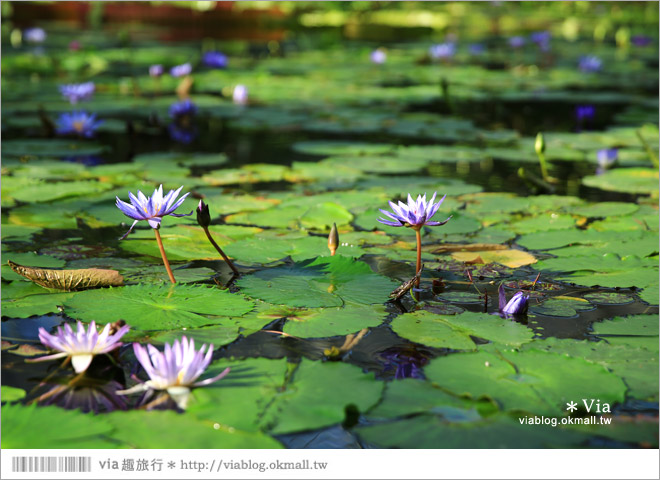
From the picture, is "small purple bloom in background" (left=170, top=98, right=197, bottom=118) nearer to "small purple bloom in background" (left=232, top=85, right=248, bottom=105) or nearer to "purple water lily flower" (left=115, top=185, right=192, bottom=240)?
"small purple bloom in background" (left=232, top=85, right=248, bottom=105)

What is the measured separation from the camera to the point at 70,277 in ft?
6.00

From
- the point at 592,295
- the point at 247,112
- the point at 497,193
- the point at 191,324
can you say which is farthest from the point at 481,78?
the point at 191,324

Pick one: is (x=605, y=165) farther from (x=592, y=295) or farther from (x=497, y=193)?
(x=592, y=295)

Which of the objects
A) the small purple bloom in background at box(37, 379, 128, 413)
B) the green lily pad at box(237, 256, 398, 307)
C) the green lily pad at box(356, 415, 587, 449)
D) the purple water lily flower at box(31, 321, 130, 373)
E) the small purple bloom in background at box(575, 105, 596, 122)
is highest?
the small purple bloom in background at box(575, 105, 596, 122)

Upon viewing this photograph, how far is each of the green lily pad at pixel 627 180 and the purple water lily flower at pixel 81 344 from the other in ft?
7.32

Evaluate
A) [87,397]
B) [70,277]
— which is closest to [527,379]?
[87,397]

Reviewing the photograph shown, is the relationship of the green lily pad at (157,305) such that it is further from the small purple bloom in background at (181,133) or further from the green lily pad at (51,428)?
the small purple bloom in background at (181,133)

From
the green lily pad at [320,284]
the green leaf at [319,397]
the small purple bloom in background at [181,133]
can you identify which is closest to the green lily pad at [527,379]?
the green leaf at [319,397]

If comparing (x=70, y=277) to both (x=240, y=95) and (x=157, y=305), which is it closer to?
(x=157, y=305)

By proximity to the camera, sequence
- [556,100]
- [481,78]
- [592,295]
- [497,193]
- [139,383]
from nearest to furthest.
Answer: [139,383]
[592,295]
[497,193]
[556,100]
[481,78]

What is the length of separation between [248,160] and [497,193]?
50.0 inches

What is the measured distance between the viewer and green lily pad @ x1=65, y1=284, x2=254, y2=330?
1632 mm

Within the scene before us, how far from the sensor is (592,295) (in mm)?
1865

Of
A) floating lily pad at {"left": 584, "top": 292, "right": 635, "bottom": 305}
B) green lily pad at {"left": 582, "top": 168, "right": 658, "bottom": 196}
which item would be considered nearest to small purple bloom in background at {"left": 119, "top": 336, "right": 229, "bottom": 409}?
floating lily pad at {"left": 584, "top": 292, "right": 635, "bottom": 305}
